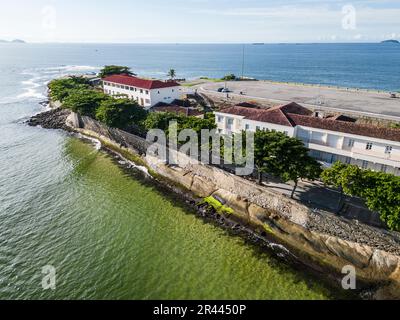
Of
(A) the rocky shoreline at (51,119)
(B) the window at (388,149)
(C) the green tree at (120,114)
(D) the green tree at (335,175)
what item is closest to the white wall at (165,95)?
(C) the green tree at (120,114)

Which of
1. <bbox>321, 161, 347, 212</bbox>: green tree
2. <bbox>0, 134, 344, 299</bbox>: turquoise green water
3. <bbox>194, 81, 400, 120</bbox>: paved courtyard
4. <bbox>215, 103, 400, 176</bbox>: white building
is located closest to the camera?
<bbox>0, 134, 344, 299</bbox>: turquoise green water

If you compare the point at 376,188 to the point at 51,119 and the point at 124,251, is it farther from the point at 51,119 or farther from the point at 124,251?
the point at 51,119

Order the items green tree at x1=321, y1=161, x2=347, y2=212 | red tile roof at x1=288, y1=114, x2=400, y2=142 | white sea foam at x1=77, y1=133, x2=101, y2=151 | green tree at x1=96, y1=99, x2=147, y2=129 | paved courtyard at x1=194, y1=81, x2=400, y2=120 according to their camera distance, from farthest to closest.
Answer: white sea foam at x1=77, y1=133, x2=101, y2=151, green tree at x1=96, y1=99, x2=147, y2=129, paved courtyard at x1=194, y1=81, x2=400, y2=120, red tile roof at x1=288, y1=114, x2=400, y2=142, green tree at x1=321, y1=161, x2=347, y2=212

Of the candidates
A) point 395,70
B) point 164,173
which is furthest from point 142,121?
point 395,70

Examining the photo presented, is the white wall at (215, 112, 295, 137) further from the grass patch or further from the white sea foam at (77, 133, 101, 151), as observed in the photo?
the white sea foam at (77, 133, 101, 151)

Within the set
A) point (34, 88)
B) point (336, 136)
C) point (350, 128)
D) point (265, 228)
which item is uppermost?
point (350, 128)

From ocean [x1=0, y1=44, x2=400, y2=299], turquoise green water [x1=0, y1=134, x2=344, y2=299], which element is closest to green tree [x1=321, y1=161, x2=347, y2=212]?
ocean [x1=0, y1=44, x2=400, y2=299]

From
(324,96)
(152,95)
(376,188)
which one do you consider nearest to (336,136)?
(376,188)

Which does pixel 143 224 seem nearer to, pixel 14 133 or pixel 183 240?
pixel 183 240

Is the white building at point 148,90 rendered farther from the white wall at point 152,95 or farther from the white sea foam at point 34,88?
the white sea foam at point 34,88
